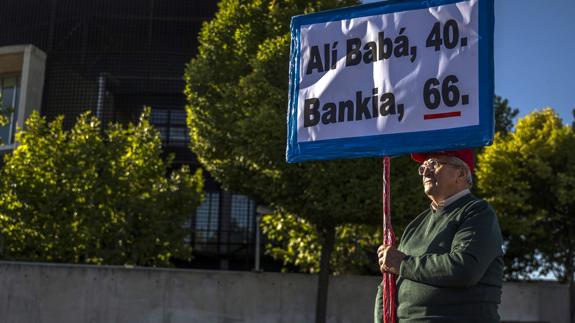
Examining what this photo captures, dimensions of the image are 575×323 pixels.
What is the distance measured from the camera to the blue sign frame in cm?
400

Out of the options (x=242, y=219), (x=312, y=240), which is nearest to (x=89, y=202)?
(x=312, y=240)

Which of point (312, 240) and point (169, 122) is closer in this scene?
point (312, 240)

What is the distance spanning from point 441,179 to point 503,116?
67.7ft

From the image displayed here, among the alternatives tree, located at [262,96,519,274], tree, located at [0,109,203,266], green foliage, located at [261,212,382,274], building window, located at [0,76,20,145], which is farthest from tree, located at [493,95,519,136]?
building window, located at [0,76,20,145]

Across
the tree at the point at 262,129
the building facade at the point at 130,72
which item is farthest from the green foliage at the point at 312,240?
the building facade at the point at 130,72

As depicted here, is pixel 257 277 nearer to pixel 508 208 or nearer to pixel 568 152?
pixel 508 208

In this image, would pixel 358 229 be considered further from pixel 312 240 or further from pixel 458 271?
pixel 458 271

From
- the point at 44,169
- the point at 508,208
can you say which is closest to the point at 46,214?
the point at 44,169

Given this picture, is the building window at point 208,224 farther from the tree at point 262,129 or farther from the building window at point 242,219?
the tree at point 262,129

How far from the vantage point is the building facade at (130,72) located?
90.9 ft

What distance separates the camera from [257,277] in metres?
17.2

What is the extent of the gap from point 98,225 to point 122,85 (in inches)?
481

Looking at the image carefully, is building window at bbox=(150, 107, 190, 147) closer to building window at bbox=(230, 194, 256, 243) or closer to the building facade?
the building facade

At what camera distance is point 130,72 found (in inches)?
1113
